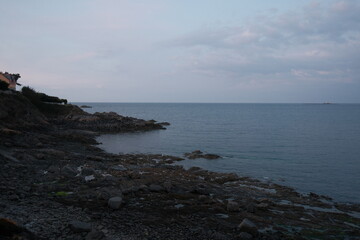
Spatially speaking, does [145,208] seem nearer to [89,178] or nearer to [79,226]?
[79,226]

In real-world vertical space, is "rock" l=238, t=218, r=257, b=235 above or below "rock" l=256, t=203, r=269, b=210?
above

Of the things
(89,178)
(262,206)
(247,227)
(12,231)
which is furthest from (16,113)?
(247,227)

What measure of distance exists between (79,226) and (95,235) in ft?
2.38

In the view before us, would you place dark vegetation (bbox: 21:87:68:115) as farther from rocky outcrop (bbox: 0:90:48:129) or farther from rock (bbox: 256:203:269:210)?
rock (bbox: 256:203:269:210)

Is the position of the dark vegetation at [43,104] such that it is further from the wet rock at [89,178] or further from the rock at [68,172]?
the wet rock at [89,178]

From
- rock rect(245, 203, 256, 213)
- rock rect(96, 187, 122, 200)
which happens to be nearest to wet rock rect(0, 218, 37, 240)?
rock rect(96, 187, 122, 200)

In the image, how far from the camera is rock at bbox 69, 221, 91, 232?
888cm

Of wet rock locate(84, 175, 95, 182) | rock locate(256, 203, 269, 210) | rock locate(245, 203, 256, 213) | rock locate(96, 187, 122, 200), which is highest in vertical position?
rock locate(96, 187, 122, 200)

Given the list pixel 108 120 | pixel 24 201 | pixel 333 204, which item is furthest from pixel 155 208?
pixel 108 120

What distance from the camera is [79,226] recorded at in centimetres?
898

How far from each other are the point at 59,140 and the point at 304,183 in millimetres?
26214

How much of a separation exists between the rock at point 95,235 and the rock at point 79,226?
277 millimetres

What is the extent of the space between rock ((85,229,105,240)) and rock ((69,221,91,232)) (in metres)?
0.28

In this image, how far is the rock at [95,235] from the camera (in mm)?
8516
